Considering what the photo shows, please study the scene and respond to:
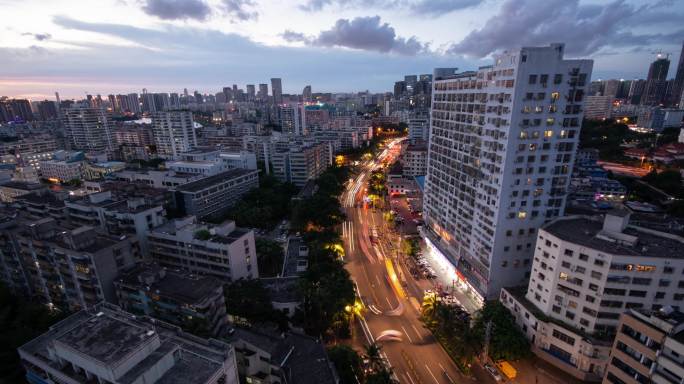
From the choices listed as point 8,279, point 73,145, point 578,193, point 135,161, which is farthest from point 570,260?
point 73,145

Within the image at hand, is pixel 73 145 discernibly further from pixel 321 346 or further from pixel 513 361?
pixel 513 361

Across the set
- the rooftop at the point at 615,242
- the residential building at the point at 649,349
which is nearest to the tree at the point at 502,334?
the residential building at the point at 649,349

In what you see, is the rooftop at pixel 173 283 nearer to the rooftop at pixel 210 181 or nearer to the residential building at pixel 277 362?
the residential building at pixel 277 362

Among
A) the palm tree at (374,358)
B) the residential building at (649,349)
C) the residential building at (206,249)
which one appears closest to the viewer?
the residential building at (649,349)

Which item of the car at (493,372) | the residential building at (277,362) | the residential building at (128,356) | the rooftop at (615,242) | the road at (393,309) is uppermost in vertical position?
the rooftop at (615,242)

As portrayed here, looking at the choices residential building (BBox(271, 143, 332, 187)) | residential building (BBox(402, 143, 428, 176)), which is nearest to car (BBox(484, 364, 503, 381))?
residential building (BBox(271, 143, 332, 187))

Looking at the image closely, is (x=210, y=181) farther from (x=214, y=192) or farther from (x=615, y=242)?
(x=615, y=242)
